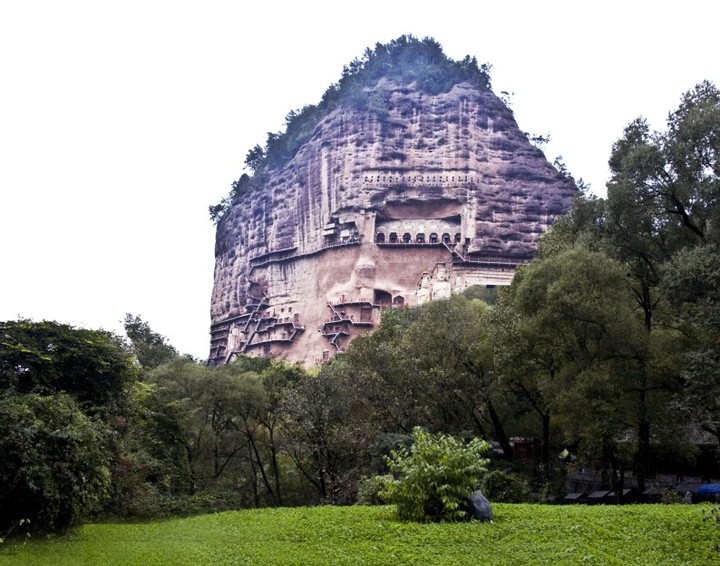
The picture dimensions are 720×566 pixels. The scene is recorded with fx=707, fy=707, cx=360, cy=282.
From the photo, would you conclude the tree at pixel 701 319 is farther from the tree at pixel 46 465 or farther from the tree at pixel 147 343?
the tree at pixel 147 343

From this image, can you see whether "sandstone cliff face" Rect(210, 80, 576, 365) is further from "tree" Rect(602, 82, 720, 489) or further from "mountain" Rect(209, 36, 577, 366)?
"tree" Rect(602, 82, 720, 489)

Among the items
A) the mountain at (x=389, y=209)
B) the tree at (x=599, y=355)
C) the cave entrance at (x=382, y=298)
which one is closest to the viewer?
the tree at (x=599, y=355)

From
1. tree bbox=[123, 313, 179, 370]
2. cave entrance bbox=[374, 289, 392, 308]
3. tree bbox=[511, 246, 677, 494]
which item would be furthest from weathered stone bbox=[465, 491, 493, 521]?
cave entrance bbox=[374, 289, 392, 308]

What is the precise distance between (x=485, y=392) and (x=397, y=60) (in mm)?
49760

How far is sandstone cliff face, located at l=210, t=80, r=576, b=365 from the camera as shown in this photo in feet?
176

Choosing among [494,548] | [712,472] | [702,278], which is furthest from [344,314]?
[494,548]

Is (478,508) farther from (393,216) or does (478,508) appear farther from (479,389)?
(393,216)

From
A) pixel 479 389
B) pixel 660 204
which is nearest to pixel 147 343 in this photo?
pixel 479 389

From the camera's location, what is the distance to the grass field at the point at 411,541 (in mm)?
7973

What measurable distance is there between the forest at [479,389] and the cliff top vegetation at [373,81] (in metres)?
39.3

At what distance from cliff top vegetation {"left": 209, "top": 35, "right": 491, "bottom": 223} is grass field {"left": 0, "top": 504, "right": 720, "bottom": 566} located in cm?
5088

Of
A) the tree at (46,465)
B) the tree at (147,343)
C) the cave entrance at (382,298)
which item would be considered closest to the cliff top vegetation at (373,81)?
the cave entrance at (382,298)

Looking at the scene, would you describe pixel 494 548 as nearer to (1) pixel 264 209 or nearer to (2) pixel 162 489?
(2) pixel 162 489

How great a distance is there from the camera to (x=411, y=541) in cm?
873
